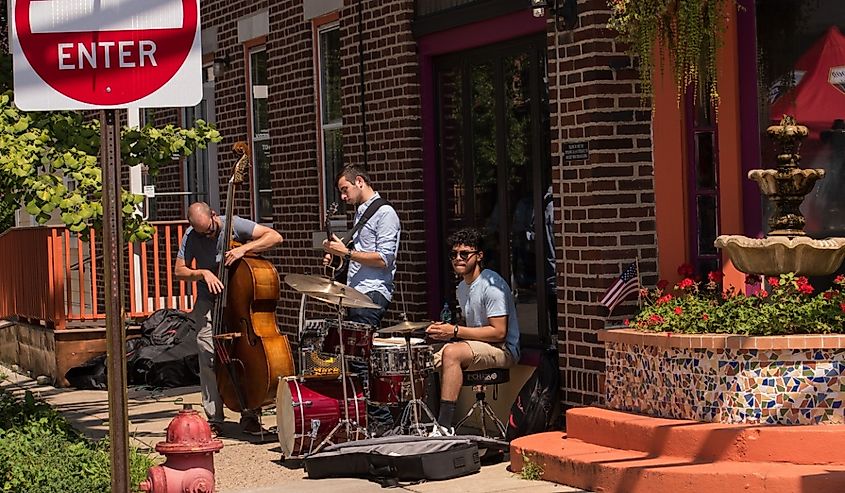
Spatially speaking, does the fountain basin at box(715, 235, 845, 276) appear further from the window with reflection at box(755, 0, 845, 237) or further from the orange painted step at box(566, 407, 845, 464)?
the orange painted step at box(566, 407, 845, 464)

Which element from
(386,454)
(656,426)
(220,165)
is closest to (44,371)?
(220,165)

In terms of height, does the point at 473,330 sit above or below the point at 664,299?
below

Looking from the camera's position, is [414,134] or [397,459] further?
[414,134]

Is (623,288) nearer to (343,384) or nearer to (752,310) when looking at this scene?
(752,310)

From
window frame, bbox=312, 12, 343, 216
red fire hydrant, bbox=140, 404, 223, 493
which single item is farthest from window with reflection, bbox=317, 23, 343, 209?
red fire hydrant, bbox=140, 404, 223, 493

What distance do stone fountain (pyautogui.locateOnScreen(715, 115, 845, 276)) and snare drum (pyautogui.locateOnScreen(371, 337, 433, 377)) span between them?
7.11 feet

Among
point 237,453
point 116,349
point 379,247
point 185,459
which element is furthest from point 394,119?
point 116,349

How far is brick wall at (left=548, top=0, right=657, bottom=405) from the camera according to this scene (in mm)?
9656

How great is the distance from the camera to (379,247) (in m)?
10.6

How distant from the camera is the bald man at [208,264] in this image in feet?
37.7

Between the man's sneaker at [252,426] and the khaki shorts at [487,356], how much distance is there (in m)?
1.98

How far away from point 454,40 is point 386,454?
379cm

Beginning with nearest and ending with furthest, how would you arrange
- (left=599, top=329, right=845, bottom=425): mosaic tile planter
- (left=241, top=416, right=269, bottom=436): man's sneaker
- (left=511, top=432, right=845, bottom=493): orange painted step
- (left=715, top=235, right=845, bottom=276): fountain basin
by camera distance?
(left=511, top=432, right=845, bottom=493): orange painted step
(left=599, top=329, right=845, bottom=425): mosaic tile planter
(left=715, top=235, right=845, bottom=276): fountain basin
(left=241, top=416, right=269, bottom=436): man's sneaker

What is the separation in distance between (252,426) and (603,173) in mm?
3510
